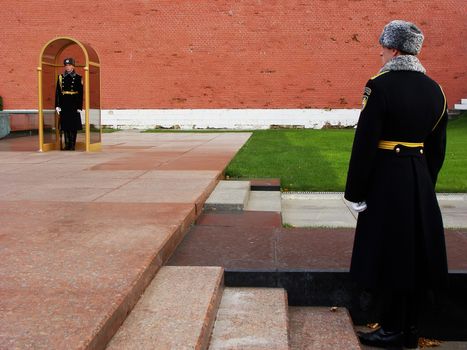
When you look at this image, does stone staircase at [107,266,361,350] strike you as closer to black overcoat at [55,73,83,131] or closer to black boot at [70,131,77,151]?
black overcoat at [55,73,83,131]

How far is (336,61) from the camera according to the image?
831 inches

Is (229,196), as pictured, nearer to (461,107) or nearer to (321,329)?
(321,329)

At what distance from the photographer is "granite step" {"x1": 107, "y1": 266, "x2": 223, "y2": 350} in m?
2.62

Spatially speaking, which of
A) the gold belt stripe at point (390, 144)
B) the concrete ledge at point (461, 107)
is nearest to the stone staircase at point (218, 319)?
the gold belt stripe at point (390, 144)

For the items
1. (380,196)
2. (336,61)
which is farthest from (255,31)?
(380,196)

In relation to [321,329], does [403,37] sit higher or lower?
higher

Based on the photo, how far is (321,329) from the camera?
3465 millimetres

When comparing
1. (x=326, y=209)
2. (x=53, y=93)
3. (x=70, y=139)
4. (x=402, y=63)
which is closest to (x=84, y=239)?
(x=402, y=63)

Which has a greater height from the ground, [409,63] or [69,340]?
[409,63]

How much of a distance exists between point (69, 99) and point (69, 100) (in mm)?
20

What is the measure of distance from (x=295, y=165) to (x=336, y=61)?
41.6 feet

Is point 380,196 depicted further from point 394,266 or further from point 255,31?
point 255,31

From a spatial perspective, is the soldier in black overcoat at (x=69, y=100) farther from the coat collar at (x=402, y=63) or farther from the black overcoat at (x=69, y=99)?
the coat collar at (x=402, y=63)

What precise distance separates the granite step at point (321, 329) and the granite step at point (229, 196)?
220 centimetres
